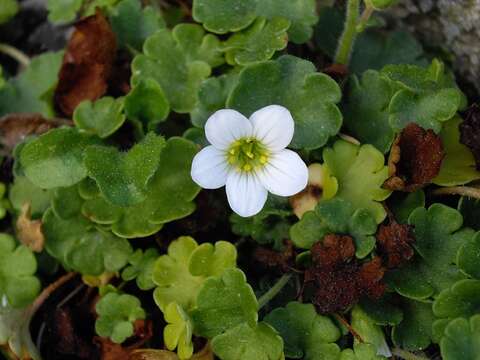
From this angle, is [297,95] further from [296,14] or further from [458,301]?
[458,301]

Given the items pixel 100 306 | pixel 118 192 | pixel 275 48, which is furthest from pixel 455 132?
pixel 100 306

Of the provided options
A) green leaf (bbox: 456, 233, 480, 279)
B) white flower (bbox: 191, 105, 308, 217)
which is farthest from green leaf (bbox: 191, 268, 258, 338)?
green leaf (bbox: 456, 233, 480, 279)

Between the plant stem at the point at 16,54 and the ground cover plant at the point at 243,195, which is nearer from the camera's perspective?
the ground cover plant at the point at 243,195

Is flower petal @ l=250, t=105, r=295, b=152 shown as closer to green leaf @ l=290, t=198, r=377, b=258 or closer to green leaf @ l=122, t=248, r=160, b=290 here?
green leaf @ l=290, t=198, r=377, b=258

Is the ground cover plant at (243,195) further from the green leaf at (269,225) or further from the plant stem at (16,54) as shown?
the plant stem at (16,54)

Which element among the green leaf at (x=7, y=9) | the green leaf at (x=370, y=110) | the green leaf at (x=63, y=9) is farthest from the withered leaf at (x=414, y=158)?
the green leaf at (x=7, y=9)

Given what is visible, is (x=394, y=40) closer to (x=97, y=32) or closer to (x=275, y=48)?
(x=275, y=48)

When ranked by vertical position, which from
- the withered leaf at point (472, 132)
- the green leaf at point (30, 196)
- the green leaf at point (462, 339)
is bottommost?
the green leaf at point (30, 196)
